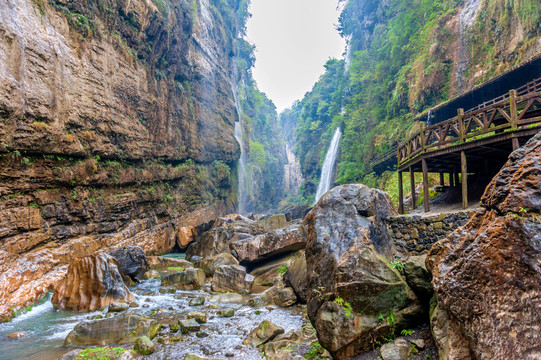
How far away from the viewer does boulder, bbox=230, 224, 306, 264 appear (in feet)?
35.9

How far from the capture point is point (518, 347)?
93.5 inches

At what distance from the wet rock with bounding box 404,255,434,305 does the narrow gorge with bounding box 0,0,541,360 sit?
21 millimetres

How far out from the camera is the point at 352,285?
448cm

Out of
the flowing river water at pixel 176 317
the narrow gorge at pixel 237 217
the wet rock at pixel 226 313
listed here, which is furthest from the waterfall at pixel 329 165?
the wet rock at pixel 226 313

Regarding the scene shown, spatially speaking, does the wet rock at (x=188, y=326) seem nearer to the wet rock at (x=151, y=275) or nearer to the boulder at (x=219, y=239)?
the wet rock at (x=151, y=275)

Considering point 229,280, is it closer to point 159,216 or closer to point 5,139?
point 5,139

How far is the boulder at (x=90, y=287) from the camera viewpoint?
315 inches

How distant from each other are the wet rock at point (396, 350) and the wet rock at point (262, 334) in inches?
88.9

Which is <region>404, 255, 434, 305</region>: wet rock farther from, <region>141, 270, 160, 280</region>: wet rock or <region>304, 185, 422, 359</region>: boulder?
<region>141, 270, 160, 280</region>: wet rock

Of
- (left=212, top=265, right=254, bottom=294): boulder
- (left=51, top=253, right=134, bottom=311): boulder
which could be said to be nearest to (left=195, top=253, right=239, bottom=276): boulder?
(left=212, top=265, right=254, bottom=294): boulder

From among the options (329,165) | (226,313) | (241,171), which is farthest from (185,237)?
(329,165)

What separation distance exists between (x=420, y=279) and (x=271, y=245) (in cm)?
701

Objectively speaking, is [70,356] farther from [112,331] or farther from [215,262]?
[215,262]

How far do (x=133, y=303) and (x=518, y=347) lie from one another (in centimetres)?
871
